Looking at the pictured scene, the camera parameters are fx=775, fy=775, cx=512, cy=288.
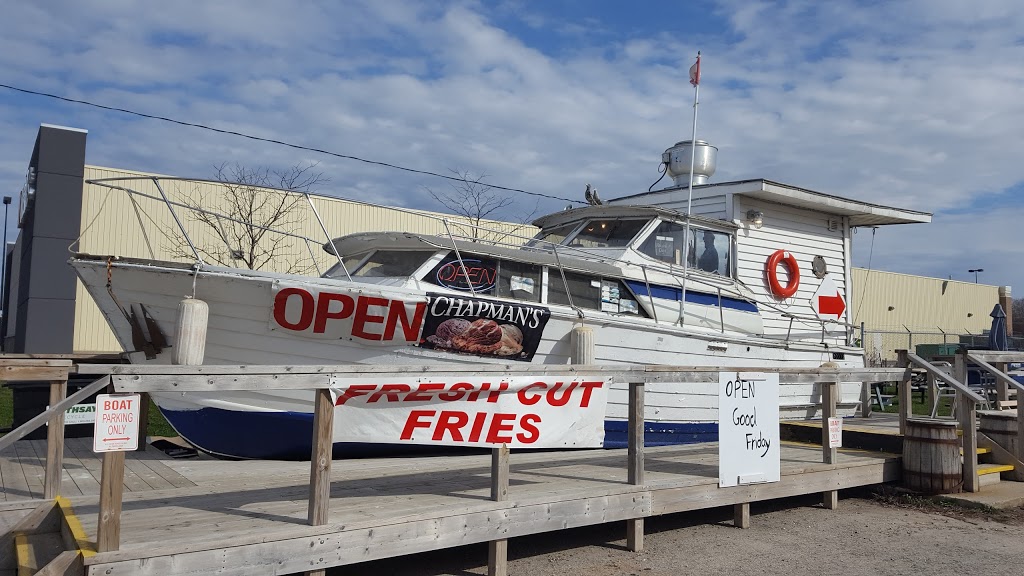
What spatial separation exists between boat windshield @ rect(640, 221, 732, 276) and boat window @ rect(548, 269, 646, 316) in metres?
1.23

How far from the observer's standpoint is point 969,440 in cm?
776

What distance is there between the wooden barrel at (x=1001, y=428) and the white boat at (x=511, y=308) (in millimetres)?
2340

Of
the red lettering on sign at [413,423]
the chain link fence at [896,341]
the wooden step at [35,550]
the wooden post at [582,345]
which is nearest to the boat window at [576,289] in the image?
the wooden post at [582,345]

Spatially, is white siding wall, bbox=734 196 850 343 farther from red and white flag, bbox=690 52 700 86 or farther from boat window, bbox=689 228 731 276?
red and white flag, bbox=690 52 700 86

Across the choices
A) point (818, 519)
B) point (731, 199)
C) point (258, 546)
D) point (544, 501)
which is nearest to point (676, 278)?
point (731, 199)

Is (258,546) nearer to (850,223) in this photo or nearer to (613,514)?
(613,514)

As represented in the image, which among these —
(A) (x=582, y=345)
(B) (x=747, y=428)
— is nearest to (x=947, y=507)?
(B) (x=747, y=428)

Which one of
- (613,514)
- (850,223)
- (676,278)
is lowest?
(613,514)

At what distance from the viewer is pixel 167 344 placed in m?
7.55

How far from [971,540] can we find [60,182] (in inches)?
691

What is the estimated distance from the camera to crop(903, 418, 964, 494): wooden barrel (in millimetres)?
7508

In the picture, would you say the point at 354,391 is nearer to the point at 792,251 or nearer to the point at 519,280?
the point at 519,280

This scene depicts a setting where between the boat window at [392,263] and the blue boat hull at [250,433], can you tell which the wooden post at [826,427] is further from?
the blue boat hull at [250,433]

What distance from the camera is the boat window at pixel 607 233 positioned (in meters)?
10.7
